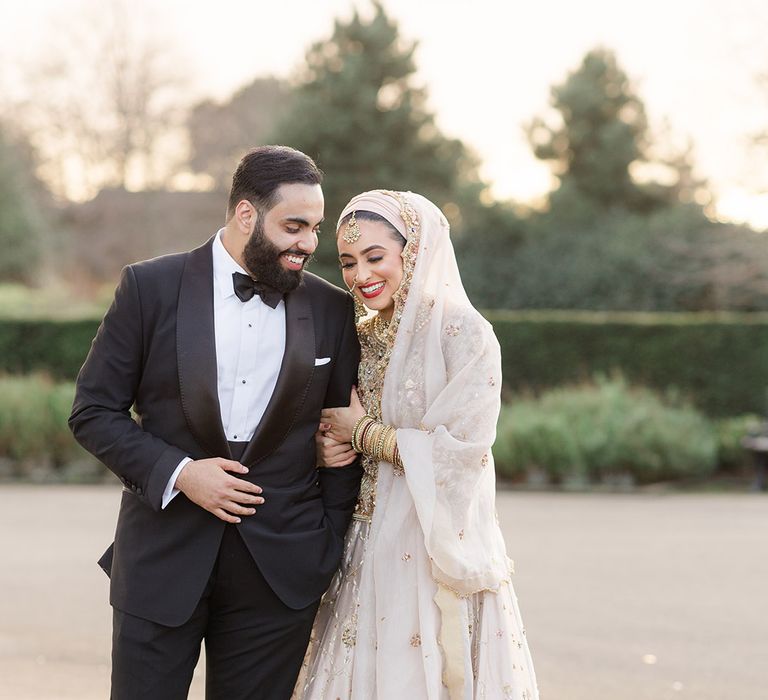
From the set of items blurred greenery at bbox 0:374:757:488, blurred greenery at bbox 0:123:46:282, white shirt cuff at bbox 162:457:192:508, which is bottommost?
blurred greenery at bbox 0:374:757:488

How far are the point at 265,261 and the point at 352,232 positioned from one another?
0.34 metres

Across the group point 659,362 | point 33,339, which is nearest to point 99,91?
point 33,339

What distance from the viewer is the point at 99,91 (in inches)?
1231

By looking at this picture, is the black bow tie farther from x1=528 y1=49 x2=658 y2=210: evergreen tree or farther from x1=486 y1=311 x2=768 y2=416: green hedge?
x1=528 y1=49 x2=658 y2=210: evergreen tree

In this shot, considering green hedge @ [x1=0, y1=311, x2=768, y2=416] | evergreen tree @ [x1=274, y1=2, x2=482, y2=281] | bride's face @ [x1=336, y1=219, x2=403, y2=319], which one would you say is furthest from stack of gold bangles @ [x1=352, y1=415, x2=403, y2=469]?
evergreen tree @ [x1=274, y1=2, x2=482, y2=281]

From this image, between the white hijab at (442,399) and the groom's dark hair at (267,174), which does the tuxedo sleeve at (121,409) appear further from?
the white hijab at (442,399)

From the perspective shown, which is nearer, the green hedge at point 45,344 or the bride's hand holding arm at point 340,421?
the bride's hand holding arm at point 340,421

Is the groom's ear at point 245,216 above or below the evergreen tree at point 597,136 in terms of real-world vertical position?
below

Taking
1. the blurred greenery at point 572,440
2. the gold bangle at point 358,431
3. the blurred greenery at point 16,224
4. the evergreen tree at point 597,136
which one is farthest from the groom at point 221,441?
the blurred greenery at point 16,224

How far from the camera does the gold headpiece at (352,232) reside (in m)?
3.21

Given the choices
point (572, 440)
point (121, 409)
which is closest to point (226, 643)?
point (121, 409)

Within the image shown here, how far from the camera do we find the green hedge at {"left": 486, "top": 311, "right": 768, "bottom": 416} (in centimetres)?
1362

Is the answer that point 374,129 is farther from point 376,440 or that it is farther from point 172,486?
point 172,486

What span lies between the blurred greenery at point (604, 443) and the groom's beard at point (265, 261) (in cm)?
894
